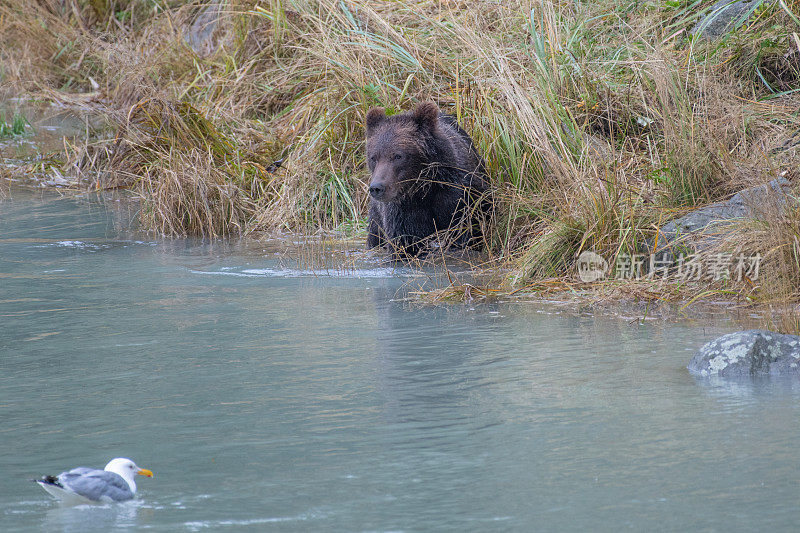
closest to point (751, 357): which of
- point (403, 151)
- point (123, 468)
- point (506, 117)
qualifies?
point (123, 468)

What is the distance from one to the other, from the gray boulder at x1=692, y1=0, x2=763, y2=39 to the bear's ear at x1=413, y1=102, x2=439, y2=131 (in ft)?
9.35

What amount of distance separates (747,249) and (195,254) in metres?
4.05

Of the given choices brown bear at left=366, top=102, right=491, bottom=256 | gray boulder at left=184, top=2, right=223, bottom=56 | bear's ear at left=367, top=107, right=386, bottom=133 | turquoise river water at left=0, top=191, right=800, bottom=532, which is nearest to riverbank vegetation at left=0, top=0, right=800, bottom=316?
gray boulder at left=184, top=2, right=223, bottom=56

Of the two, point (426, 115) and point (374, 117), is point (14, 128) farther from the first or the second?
point (426, 115)

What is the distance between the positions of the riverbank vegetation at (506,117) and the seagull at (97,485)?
3.07m

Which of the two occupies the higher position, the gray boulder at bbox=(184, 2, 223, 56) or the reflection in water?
the gray boulder at bbox=(184, 2, 223, 56)

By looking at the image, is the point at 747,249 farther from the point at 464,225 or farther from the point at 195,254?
the point at 195,254

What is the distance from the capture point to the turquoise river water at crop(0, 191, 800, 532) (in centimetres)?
300

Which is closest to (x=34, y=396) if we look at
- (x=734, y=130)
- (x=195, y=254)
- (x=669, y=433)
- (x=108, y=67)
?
(x=669, y=433)

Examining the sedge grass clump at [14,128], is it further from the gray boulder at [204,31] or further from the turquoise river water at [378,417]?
the turquoise river water at [378,417]

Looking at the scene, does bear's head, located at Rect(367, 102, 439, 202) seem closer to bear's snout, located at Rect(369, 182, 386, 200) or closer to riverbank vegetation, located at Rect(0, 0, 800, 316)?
bear's snout, located at Rect(369, 182, 386, 200)

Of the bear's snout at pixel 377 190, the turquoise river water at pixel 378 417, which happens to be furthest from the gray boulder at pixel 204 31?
the turquoise river water at pixel 378 417

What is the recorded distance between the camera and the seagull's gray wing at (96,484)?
2.97 m

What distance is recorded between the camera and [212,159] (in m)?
9.26
